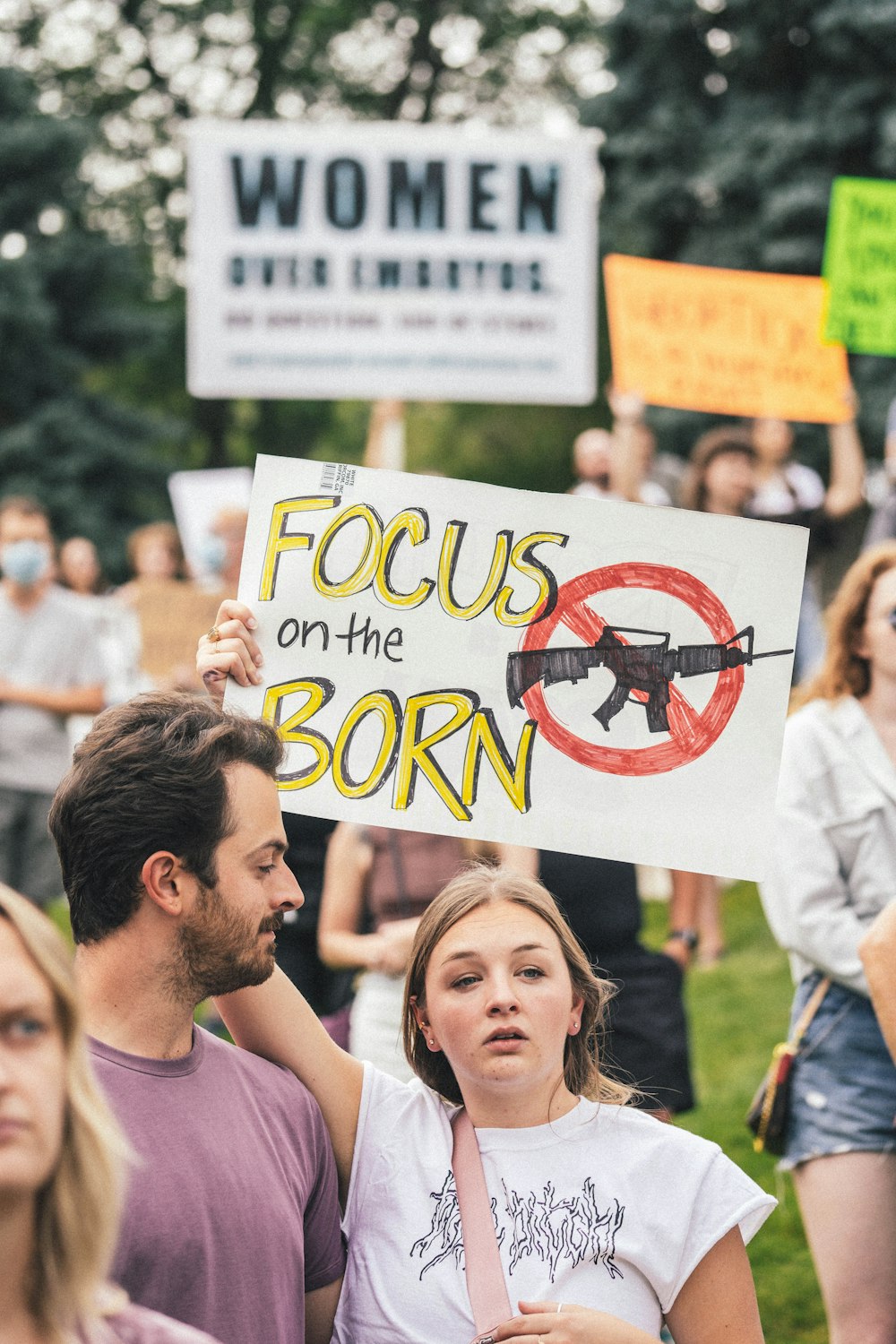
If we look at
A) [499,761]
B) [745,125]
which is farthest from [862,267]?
[745,125]

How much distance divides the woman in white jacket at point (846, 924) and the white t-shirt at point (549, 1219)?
106 centimetres

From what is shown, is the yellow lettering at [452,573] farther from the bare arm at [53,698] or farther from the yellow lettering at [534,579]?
the bare arm at [53,698]

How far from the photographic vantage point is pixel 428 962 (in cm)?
247

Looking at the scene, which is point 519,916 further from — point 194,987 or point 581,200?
point 581,200

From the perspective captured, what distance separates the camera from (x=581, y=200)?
24.5 feet

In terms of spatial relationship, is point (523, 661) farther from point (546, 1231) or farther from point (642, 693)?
point (546, 1231)

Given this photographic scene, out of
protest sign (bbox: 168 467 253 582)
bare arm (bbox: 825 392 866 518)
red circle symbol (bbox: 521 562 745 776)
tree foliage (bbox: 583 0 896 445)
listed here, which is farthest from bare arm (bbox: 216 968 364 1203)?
tree foliage (bbox: 583 0 896 445)

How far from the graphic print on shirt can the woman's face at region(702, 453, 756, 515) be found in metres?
4.63

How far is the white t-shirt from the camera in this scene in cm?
220

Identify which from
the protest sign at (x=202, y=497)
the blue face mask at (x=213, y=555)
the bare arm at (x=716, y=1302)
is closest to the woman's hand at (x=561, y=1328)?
the bare arm at (x=716, y=1302)

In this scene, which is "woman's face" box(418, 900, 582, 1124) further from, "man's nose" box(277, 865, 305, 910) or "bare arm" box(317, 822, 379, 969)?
"bare arm" box(317, 822, 379, 969)

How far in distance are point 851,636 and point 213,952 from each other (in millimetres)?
1890

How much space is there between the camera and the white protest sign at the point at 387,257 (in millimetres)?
7426

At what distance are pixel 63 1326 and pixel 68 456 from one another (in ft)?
57.0
